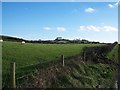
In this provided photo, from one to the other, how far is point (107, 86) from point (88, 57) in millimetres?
8403

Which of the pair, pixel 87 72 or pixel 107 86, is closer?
pixel 107 86

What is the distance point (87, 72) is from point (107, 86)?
6.78ft

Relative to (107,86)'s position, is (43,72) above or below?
above

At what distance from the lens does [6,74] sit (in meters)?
15.8

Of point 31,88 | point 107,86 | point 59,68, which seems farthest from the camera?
point 107,86

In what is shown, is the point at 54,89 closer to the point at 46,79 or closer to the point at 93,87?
the point at 46,79

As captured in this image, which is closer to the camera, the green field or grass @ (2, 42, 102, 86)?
Result: grass @ (2, 42, 102, 86)

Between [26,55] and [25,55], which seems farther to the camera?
[26,55]

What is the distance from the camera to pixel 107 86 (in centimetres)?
1900

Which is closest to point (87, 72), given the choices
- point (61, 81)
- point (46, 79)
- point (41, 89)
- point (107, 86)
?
point (107, 86)

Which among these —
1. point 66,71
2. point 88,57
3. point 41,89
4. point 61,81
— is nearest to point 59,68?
point 66,71

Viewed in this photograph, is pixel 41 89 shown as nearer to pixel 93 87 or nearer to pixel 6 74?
pixel 6 74

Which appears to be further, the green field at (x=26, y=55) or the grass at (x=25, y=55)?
the green field at (x=26, y=55)

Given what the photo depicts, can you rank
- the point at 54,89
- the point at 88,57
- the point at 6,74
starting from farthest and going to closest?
the point at 88,57 → the point at 6,74 → the point at 54,89
